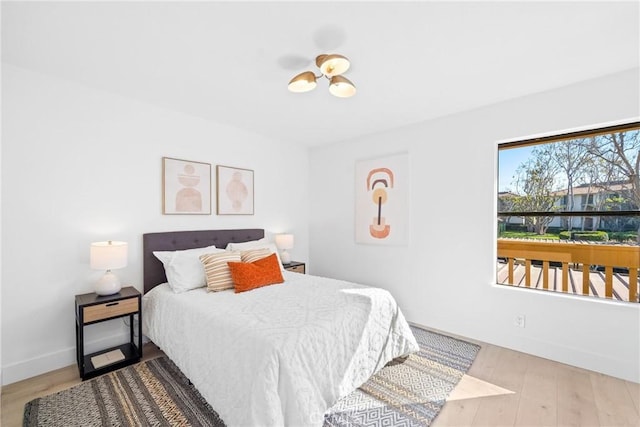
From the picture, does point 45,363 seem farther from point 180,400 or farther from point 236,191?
point 236,191

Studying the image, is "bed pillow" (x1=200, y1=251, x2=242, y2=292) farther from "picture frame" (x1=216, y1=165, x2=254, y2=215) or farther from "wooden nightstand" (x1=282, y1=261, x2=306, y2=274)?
"wooden nightstand" (x1=282, y1=261, x2=306, y2=274)

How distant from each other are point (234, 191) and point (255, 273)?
1.38 meters

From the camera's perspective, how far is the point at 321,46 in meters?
1.89

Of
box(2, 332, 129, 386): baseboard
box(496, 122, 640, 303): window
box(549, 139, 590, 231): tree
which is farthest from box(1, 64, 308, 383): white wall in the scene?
box(549, 139, 590, 231): tree

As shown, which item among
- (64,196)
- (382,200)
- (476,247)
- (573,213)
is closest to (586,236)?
(573,213)

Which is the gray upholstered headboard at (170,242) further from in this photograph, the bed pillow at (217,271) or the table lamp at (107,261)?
the bed pillow at (217,271)

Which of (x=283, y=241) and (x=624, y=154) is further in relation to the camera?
(x=283, y=241)

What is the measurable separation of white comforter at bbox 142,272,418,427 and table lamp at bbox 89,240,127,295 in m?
0.35

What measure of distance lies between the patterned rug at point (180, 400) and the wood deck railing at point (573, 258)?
1.22 m

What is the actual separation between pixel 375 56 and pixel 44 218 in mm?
2938

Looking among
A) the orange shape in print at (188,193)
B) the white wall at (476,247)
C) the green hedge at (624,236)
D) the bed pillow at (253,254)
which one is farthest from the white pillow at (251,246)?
the green hedge at (624,236)

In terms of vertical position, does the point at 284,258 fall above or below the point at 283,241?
below

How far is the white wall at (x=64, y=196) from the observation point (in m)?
2.19

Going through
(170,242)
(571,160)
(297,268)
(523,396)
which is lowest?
(523,396)
